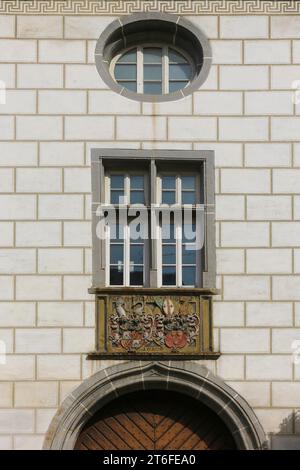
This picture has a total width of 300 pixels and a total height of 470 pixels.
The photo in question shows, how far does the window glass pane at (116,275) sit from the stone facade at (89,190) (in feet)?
1.39

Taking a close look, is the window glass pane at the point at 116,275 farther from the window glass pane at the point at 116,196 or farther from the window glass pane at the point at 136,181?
the window glass pane at the point at 136,181

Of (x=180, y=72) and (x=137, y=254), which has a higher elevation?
(x=180, y=72)

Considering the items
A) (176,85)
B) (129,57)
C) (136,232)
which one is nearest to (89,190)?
(136,232)

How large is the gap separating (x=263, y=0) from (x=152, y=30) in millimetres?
1749

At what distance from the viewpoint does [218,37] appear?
61.5 ft

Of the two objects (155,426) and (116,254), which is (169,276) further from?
(155,426)

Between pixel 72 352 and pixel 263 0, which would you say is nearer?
pixel 72 352

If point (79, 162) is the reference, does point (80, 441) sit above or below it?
below

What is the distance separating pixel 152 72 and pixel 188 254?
2.88 metres

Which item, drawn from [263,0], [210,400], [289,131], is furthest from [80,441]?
[263,0]

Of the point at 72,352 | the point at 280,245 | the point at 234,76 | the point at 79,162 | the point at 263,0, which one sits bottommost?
the point at 72,352

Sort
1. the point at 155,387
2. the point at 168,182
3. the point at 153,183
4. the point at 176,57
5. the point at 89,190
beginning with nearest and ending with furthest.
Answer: the point at 155,387
the point at 89,190
the point at 153,183
the point at 168,182
the point at 176,57

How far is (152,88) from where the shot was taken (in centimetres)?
1878
